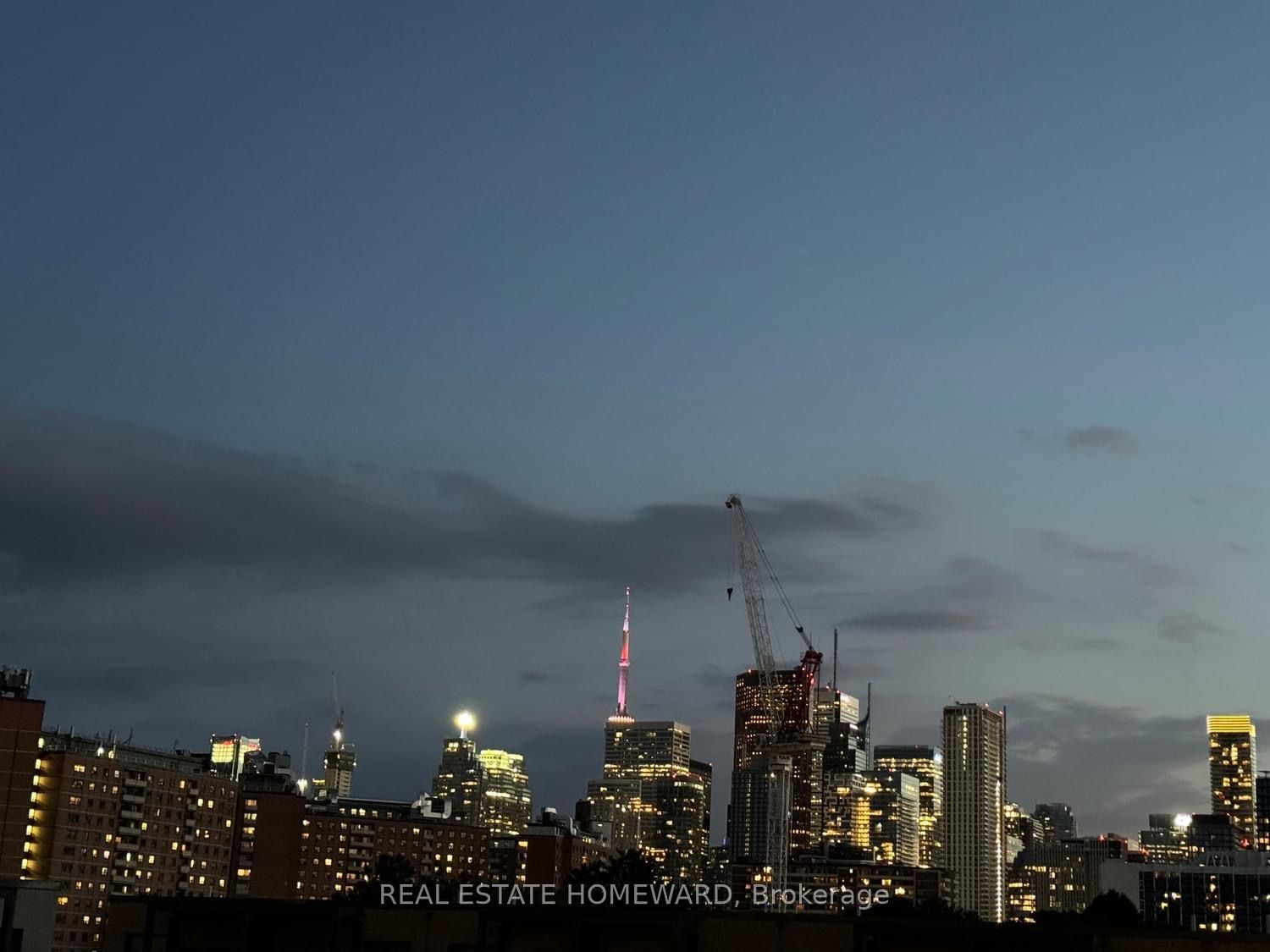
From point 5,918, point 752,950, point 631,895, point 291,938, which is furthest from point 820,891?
point 5,918

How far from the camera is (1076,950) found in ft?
150

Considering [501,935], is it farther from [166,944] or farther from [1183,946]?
[1183,946]

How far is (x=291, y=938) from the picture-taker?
165 ft

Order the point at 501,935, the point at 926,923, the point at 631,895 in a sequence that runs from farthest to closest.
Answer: the point at 631,895, the point at 501,935, the point at 926,923

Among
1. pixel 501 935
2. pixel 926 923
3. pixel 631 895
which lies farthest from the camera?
pixel 631 895

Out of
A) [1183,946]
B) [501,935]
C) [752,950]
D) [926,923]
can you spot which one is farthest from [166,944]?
[1183,946]

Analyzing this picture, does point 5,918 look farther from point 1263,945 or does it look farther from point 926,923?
point 1263,945

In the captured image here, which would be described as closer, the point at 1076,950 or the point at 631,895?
the point at 1076,950

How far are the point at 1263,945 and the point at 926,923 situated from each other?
1001 centimetres

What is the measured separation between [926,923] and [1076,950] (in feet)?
14.3

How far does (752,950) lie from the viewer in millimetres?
48031

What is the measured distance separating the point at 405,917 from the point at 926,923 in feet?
55.3

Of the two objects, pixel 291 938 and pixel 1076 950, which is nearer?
pixel 1076 950

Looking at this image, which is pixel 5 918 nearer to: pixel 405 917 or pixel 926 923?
pixel 405 917
